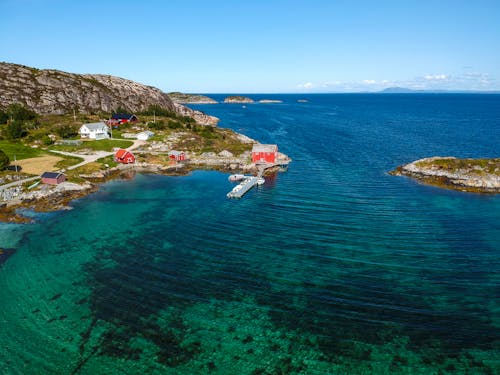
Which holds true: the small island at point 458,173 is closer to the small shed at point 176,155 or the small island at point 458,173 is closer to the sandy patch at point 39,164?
the small shed at point 176,155

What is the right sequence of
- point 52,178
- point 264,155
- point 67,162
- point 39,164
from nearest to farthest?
point 52,178, point 39,164, point 67,162, point 264,155

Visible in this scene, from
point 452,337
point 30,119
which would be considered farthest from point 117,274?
point 30,119

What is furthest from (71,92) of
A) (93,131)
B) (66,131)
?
(93,131)

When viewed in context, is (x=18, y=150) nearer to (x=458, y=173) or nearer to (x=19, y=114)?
(x=19, y=114)

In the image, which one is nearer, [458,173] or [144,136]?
[458,173]

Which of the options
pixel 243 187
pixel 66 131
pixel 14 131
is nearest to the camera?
pixel 243 187
